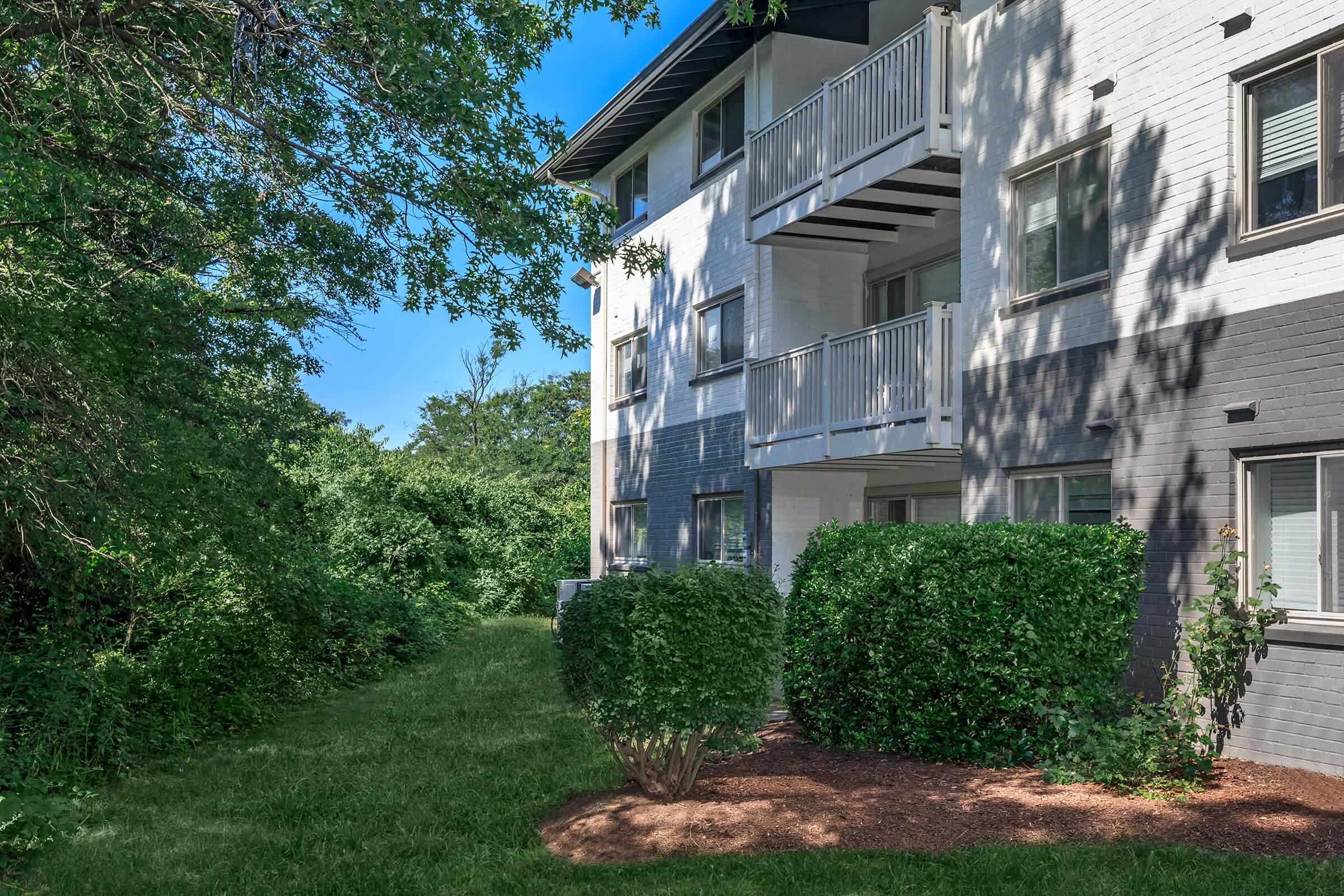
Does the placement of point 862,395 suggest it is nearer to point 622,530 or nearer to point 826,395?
point 826,395

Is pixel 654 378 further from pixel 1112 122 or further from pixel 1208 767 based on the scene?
pixel 1208 767

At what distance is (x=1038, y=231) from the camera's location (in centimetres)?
1127

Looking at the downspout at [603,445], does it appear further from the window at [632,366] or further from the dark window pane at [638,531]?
the dark window pane at [638,531]

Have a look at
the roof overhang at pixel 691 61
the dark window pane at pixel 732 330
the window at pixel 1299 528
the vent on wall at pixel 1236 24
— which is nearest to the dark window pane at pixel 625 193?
the roof overhang at pixel 691 61

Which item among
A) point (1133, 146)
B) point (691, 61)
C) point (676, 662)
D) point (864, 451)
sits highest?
point (691, 61)

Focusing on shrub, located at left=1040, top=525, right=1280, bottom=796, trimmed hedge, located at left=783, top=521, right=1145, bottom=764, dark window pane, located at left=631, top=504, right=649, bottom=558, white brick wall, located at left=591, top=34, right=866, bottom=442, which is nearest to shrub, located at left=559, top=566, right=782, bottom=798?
trimmed hedge, located at left=783, top=521, right=1145, bottom=764

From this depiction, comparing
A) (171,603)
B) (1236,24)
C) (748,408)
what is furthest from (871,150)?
(171,603)

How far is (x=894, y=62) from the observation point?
502 inches

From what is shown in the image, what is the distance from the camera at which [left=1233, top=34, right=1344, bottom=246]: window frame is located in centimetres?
843

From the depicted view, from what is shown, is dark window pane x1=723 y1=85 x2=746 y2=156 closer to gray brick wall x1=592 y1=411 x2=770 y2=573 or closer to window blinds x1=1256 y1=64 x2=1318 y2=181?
gray brick wall x1=592 y1=411 x2=770 y2=573

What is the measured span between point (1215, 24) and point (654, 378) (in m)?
11.6

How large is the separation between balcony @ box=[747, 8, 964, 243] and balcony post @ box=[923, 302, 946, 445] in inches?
72.8

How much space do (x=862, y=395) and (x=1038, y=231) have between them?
2789 mm

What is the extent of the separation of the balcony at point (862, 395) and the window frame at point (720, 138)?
3.56 meters
